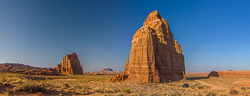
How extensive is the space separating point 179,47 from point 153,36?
19715mm

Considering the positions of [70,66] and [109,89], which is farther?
[70,66]

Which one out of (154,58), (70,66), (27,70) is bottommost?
(27,70)

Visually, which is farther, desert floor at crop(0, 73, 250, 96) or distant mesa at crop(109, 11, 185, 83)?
distant mesa at crop(109, 11, 185, 83)

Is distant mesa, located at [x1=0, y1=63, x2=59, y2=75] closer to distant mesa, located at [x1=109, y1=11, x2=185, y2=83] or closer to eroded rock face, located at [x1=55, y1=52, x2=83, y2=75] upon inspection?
eroded rock face, located at [x1=55, y1=52, x2=83, y2=75]

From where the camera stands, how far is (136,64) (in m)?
37.2

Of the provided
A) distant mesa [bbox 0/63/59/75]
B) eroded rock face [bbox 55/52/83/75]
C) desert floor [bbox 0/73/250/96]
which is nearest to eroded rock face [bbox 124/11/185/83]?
desert floor [bbox 0/73/250/96]

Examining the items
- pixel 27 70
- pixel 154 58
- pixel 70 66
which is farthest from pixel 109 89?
pixel 27 70

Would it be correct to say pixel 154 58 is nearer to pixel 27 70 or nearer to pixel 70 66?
pixel 70 66

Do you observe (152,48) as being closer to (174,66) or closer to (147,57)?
(147,57)

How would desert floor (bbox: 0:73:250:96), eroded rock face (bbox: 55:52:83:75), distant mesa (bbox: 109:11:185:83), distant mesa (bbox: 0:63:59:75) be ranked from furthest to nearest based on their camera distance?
eroded rock face (bbox: 55:52:83:75), distant mesa (bbox: 0:63:59:75), distant mesa (bbox: 109:11:185:83), desert floor (bbox: 0:73:250:96)

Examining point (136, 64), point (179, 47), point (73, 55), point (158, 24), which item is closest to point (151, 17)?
point (158, 24)

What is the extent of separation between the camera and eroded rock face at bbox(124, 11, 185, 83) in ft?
116

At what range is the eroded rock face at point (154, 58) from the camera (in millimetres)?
35219

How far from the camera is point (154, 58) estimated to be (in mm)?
35969
